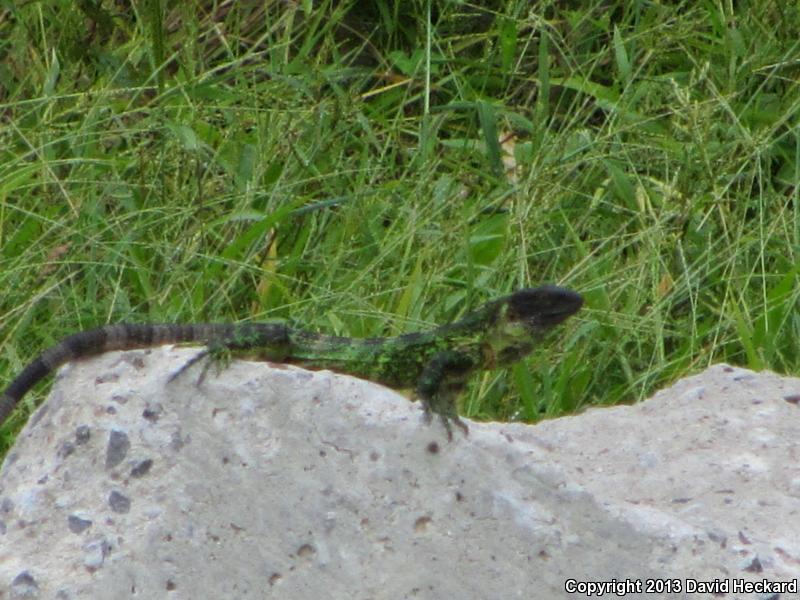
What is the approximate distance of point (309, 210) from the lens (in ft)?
14.3

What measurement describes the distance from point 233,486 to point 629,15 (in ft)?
11.5

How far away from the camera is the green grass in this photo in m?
4.05

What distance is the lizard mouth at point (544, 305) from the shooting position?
2695mm

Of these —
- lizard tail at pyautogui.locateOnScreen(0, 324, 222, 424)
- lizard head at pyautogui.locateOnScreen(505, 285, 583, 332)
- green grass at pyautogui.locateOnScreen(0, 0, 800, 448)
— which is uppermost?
lizard head at pyautogui.locateOnScreen(505, 285, 583, 332)

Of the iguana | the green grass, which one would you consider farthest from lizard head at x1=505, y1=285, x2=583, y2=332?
the green grass

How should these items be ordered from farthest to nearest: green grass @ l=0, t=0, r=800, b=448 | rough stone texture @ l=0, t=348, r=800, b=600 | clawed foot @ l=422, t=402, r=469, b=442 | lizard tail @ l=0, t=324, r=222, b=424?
green grass @ l=0, t=0, r=800, b=448 < lizard tail @ l=0, t=324, r=222, b=424 < clawed foot @ l=422, t=402, r=469, b=442 < rough stone texture @ l=0, t=348, r=800, b=600

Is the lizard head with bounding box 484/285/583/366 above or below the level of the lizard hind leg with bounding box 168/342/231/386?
below

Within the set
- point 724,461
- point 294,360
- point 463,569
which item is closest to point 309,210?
point 294,360

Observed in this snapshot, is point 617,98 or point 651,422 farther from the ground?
point 651,422

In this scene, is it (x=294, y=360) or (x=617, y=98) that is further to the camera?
(x=617, y=98)

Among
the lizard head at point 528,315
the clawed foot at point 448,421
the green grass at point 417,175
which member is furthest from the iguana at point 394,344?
the green grass at point 417,175

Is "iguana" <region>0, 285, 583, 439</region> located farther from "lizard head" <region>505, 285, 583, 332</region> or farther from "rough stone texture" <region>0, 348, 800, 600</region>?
"rough stone texture" <region>0, 348, 800, 600</region>

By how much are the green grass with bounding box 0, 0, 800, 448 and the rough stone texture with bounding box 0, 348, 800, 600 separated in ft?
4.31

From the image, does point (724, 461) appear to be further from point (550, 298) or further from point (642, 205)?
point (642, 205)
